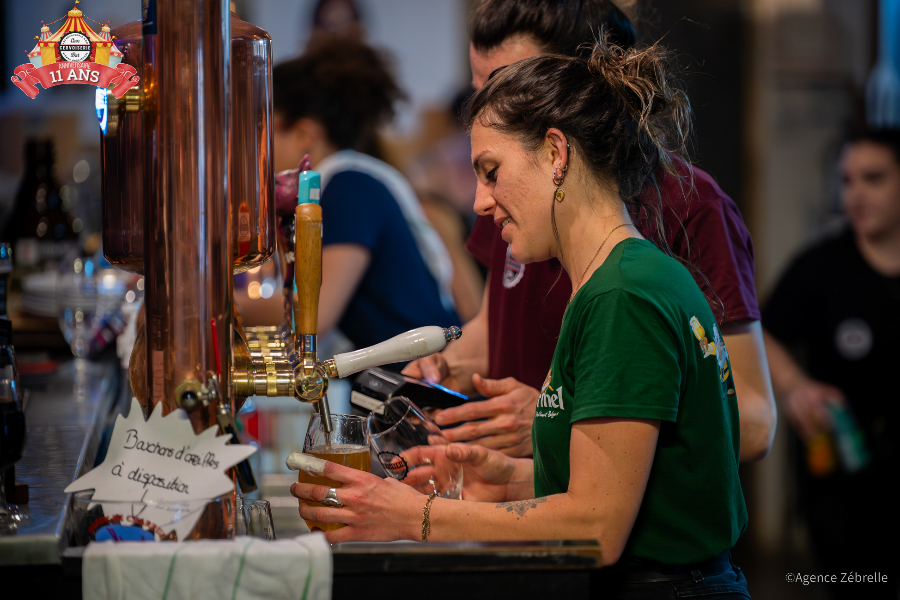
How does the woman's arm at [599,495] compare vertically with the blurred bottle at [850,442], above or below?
above

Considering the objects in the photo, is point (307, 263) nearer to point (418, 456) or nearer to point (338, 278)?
point (418, 456)

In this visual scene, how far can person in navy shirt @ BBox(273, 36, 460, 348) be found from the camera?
2299 millimetres

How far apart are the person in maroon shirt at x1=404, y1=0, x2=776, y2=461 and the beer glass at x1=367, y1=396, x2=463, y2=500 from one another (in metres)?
0.15

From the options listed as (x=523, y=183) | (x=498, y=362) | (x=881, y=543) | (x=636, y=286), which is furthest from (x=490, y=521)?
(x=881, y=543)

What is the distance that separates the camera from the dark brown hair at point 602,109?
3.43ft

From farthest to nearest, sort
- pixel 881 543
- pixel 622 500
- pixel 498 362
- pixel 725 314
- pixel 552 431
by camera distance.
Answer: pixel 881 543 → pixel 498 362 → pixel 725 314 → pixel 552 431 → pixel 622 500

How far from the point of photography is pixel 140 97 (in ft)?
2.84

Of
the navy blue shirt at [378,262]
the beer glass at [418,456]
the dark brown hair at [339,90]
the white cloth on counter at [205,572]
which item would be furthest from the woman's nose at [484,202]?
the dark brown hair at [339,90]

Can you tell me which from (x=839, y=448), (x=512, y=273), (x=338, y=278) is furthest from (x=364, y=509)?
(x=839, y=448)

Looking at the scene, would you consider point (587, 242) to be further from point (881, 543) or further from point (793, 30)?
point (793, 30)

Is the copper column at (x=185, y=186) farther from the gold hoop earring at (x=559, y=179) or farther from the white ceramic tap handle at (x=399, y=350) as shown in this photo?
the gold hoop earring at (x=559, y=179)

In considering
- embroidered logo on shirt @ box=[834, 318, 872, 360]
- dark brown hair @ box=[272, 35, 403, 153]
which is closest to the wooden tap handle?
dark brown hair @ box=[272, 35, 403, 153]

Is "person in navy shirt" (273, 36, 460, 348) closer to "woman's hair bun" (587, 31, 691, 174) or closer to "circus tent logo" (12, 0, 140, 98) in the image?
"woman's hair bun" (587, 31, 691, 174)

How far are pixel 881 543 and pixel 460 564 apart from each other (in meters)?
2.14
